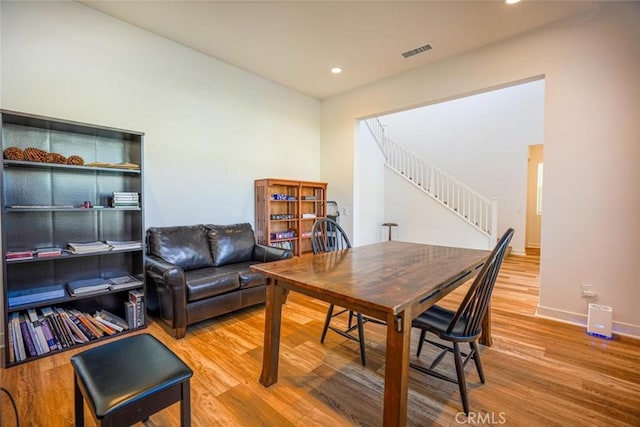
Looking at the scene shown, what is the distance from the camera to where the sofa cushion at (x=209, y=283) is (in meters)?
2.61

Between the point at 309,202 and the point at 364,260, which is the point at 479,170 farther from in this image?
the point at 364,260

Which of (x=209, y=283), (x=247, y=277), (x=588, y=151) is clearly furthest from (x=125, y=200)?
(x=588, y=151)

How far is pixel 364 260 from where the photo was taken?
2.11 meters

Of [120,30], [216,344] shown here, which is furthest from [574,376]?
[120,30]

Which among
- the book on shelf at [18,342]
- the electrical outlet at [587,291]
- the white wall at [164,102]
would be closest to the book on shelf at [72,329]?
the book on shelf at [18,342]

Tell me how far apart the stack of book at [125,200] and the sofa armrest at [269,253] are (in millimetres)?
1451

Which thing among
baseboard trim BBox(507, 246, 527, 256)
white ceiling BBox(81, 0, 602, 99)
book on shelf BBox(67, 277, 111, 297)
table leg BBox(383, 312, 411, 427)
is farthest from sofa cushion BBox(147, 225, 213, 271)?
baseboard trim BBox(507, 246, 527, 256)

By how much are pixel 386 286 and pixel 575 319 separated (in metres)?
2.72

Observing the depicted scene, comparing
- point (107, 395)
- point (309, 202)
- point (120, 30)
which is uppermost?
point (120, 30)

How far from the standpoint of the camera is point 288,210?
14.9 feet

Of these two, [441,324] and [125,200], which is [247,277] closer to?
[125,200]

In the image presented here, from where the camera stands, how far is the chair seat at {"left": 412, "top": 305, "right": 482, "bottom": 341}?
5.41 feet

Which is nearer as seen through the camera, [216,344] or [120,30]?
[216,344]

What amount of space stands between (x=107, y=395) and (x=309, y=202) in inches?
149
